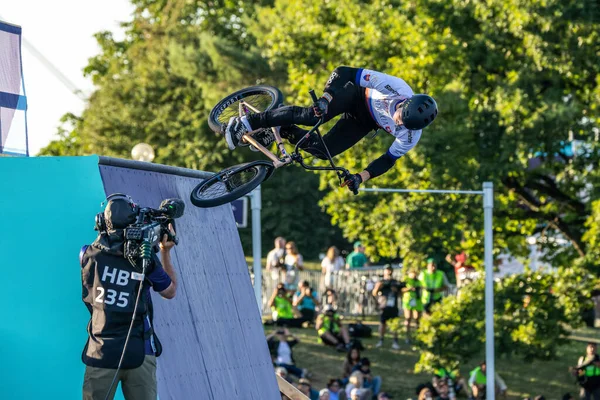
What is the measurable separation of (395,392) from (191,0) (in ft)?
79.0

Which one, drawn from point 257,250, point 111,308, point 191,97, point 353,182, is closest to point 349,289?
point 257,250

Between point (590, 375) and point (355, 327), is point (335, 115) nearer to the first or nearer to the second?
point (590, 375)

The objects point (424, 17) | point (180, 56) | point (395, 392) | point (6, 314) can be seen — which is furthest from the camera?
point (180, 56)

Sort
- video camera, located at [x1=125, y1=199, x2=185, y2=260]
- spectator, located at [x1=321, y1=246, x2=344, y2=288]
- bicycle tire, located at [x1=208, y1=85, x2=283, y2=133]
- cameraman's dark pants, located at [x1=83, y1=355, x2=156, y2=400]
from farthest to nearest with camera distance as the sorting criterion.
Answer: spectator, located at [x1=321, y1=246, x2=344, y2=288] < bicycle tire, located at [x1=208, y1=85, x2=283, y2=133] < cameraman's dark pants, located at [x1=83, y1=355, x2=156, y2=400] < video camera, located at [x1=125, y1=199, x2=185, y2=260]

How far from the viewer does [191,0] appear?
127 feet

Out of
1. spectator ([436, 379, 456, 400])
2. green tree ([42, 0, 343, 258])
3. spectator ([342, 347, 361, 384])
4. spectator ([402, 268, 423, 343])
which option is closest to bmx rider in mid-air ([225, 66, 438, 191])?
spectator ([436, 379, 456, 400])

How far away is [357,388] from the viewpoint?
1532 cm

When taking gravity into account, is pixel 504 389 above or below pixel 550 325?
below

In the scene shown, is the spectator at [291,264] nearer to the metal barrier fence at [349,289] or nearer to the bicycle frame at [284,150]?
the metal barrier fence at [349,289]

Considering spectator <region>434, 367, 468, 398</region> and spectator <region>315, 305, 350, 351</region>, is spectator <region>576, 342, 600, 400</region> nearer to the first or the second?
spectator <region>434, 367, 468, 398</region>

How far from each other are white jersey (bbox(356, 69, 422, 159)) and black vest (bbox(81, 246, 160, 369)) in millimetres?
2998

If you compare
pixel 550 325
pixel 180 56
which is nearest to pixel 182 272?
pixel 550 325

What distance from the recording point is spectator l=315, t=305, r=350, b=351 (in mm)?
19109

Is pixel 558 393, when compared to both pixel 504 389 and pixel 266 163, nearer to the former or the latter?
pixel 504 389
